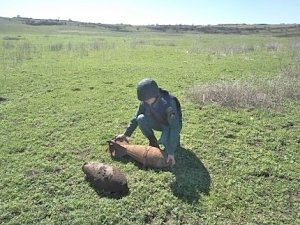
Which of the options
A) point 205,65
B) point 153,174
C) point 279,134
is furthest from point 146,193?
point 205,65

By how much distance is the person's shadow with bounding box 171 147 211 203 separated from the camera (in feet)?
17.5

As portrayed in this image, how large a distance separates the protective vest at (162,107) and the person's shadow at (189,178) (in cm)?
84

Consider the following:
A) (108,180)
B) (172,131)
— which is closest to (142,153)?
(172,131)

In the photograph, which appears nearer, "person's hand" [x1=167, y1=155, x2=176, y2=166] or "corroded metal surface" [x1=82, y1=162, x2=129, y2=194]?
"corroded metal surface" [x1=82, y1=162, x2=129, y2=194]

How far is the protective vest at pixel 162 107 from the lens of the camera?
5.86 meters

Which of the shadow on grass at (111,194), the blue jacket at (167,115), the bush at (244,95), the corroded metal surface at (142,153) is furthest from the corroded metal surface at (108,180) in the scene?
the bush at (244,95)

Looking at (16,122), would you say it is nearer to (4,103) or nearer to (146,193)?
(4,103)

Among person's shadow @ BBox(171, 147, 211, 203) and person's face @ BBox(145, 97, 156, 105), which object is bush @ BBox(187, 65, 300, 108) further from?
person's face @ BBox(145, 97, 156, 105)

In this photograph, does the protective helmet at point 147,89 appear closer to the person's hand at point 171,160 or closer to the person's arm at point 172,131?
the person's arm at point 172,131

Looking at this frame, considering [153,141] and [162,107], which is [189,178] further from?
[162,107]

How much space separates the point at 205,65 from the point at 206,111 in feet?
30.6

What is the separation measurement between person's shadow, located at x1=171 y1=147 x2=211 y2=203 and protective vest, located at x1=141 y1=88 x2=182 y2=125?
837 millimetres

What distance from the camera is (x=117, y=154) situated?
21.2ft

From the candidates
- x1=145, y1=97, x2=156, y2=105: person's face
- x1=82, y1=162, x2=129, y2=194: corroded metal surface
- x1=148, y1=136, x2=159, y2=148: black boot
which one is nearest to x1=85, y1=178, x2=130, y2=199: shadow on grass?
x1=82, y1=162, x2=129, y2=194: corroded metal surface
